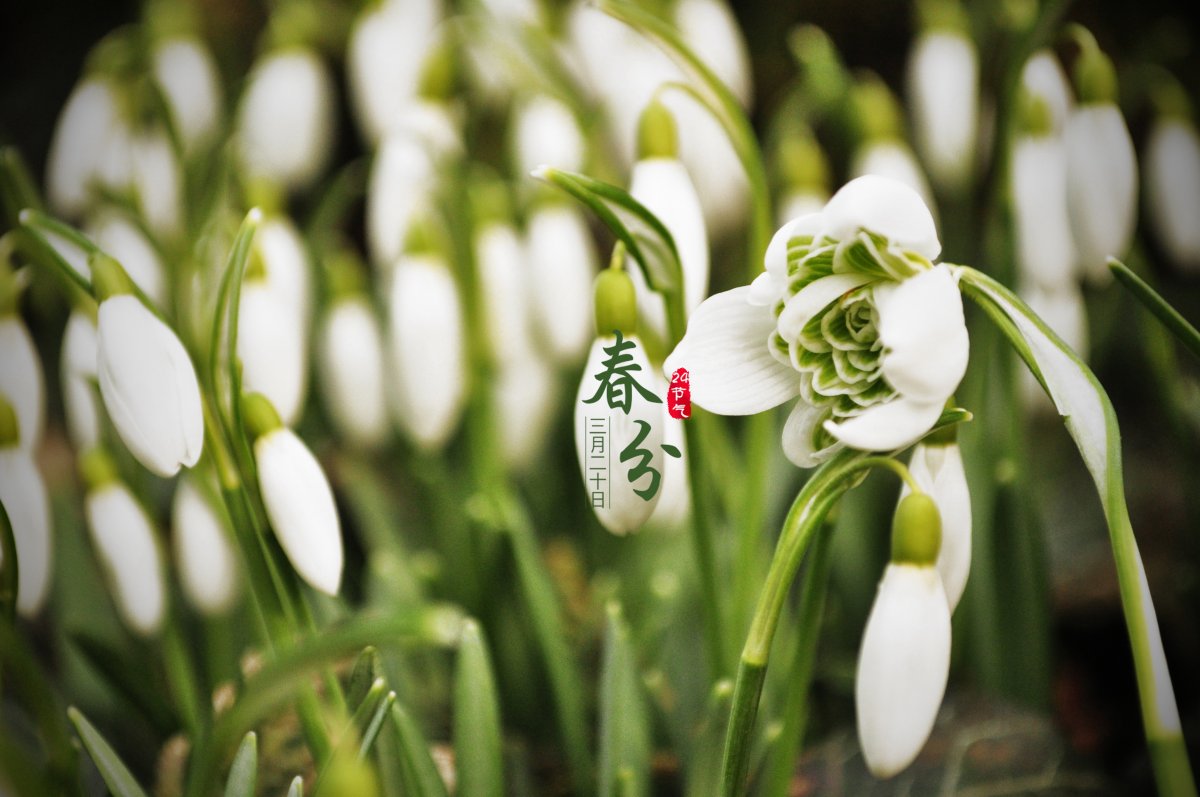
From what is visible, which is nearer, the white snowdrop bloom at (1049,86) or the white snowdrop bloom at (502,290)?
the white snowdrop bloom at (1049,86)

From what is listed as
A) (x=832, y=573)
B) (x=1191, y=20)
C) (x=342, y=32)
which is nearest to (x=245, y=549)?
(x=832, y=573)

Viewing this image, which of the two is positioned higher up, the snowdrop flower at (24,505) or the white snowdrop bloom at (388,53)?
the white snowdrop bloom at (388,53)

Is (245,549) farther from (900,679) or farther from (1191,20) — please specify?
(1191,20)

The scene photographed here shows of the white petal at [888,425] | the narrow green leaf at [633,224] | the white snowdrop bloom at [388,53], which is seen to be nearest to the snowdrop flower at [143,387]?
the narrow green leaf at [633,224]

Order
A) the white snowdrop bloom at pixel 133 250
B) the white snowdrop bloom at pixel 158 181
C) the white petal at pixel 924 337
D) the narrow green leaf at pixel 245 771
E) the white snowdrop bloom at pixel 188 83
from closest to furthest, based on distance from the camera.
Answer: the white petal at pixel 924 337
the narrow green leaf at pixel 245 771
the white snowdrop bloom at pixel 133 250
the white snowdrop bloom at pixel 158 181
the white snowdrop bloom at pixel 188 83

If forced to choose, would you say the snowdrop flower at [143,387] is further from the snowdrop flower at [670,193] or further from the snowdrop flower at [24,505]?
the snowdrop flower at [670,193]

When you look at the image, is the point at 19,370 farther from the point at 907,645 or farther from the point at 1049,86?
the point at 1049,86

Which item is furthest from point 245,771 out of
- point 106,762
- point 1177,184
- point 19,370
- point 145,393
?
point 1177,184
